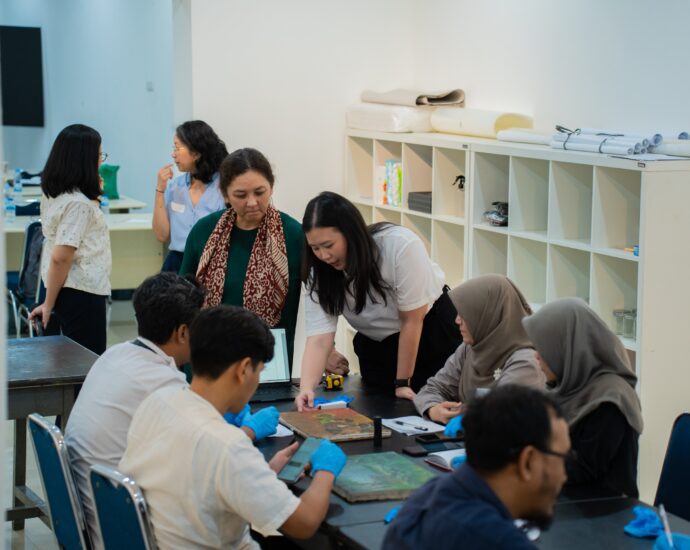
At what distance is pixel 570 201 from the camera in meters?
4.25

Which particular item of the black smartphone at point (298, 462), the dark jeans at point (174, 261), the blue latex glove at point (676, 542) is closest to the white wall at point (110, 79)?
the dark jeans at point (174, 261)

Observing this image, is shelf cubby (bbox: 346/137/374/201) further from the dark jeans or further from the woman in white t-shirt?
the woman in white t-shirt

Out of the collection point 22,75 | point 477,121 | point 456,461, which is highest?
point 22,75

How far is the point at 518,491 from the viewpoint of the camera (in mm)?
1660

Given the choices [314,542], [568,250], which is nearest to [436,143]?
[568,250]

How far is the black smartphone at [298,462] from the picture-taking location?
8.23ft

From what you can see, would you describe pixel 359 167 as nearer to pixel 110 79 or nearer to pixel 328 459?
pixel 328 459

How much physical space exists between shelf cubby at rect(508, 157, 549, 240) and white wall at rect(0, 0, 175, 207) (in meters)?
4.45

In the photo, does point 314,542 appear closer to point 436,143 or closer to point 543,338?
point 543,338

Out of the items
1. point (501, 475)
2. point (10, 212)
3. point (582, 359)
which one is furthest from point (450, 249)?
point (10, 212)

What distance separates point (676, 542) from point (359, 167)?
3.94m

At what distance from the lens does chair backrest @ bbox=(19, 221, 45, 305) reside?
5824mm

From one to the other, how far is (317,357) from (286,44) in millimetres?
2603

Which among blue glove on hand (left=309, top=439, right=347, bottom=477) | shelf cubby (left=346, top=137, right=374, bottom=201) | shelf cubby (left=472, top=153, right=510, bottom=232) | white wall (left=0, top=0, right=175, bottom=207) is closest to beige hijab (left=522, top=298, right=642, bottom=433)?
blue glove on hand (left=309, top=439, right=347, bottom=477)
